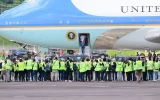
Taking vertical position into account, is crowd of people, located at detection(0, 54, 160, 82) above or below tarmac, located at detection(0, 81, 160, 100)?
above

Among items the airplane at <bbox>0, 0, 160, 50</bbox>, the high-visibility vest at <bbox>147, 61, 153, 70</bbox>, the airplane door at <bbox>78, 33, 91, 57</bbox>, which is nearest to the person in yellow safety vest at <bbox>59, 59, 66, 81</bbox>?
the high-visibility vest at <bbox>147, 61, 153, 70</bbox>

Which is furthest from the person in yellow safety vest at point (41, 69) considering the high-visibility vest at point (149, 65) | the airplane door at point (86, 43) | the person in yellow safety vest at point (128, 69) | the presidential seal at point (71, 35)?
the airplane door at point (86, 43)

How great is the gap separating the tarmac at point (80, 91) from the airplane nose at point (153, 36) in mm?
9267

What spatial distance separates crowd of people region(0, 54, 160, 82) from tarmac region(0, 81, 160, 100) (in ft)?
9.82

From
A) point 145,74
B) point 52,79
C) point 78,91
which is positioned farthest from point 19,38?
point 78,91

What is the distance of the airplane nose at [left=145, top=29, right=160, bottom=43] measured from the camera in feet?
133

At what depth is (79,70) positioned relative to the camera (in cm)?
3484

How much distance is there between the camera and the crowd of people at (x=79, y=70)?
114 ft

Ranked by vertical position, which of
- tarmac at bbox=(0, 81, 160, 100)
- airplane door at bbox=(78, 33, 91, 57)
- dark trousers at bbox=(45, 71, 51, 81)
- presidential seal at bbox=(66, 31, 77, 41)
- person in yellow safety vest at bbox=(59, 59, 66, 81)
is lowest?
tarmac at bbox=(0, 81, 160, 100)

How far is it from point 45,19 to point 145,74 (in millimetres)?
8963

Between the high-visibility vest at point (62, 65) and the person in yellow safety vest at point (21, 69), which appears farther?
the person in yellow safety vest at point (21, 69)

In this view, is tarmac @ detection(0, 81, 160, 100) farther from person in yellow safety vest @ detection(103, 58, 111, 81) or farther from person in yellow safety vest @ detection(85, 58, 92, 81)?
person in yellow safety vest @ detection(103, 58, 111, 81)

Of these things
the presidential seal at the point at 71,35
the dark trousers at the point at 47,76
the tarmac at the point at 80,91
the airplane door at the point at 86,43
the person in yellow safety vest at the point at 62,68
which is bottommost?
the tarmac at the point at 80,91

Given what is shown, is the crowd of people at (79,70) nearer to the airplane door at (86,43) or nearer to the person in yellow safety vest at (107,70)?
the person in yellow safety vest at (107,70)
